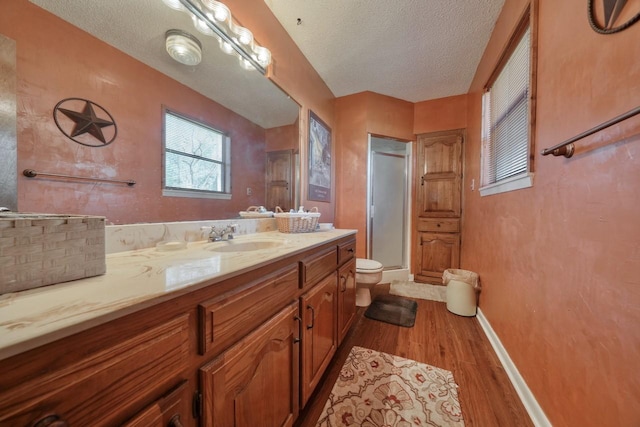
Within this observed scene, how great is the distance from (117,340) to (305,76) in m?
2.28

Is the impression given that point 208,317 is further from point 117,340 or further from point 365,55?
point 365,55

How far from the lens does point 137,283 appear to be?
49cm

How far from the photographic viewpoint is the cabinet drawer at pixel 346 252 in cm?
139

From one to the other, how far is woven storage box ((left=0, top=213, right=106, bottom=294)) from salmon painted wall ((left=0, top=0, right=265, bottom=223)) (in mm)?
323

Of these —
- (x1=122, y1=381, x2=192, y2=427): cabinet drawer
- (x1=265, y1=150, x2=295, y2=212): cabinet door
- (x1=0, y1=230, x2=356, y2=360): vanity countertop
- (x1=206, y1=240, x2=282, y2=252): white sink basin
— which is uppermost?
(x1=265, y1=150, x2=295, y2=212): cabinet door

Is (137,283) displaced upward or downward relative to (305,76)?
downward

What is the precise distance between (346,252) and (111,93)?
53.8 inches

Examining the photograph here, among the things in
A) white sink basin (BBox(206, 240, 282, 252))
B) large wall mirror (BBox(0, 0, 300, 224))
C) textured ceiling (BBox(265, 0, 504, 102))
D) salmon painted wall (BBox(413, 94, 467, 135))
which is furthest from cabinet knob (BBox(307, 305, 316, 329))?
salmon painted wall (BBox(413, 94, 467, 135))

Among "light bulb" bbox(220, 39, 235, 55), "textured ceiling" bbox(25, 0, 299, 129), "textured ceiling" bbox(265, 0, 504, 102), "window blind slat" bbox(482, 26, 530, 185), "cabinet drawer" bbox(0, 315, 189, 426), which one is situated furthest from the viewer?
"textured ceiling" bbox(265, 0, 504, 102)

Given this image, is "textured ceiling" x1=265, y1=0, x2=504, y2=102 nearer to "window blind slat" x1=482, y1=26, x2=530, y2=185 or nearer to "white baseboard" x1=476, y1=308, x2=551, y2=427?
"window blind slat" x1=482, y1=26, x2=530, y2=185

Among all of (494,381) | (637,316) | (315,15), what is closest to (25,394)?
(637,316)

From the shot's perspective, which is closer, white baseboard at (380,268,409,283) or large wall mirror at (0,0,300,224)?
large wall mirror at (0,0,300,224)

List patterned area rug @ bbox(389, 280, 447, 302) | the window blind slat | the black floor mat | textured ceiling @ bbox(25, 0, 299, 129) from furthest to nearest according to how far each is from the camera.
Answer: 1. patterned area rug @ bbox(389, 280, 447, 302)
2. the black floor mat
3. the window blind slat
4. textured ceiling @ bbox(25, 0, 299, 129)

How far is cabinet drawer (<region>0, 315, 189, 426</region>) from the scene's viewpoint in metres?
0.29
